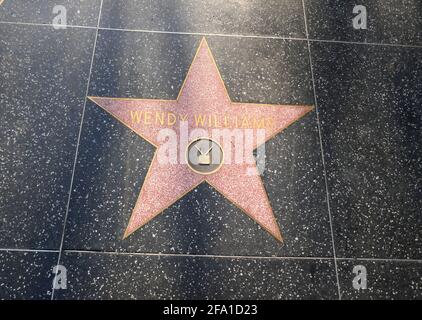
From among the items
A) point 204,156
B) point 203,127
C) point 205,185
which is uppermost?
point 203,127

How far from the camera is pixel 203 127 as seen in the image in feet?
6.07

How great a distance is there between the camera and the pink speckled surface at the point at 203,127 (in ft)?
5.59

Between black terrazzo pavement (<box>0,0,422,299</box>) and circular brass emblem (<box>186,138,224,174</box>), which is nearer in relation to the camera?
black terrazzo pavement (<box>0,0,422,299</box>)

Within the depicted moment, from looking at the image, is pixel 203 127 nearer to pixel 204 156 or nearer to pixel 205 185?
pixel 204 156

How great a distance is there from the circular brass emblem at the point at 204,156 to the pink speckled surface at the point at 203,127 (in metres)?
0.03

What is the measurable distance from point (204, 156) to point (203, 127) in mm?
158

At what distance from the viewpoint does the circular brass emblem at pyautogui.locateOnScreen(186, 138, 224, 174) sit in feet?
5.83

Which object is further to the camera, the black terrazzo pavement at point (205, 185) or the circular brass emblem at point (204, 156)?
the circular brass emblem at point (204, 156)

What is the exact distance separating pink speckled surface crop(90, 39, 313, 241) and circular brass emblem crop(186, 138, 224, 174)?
28 millimetres

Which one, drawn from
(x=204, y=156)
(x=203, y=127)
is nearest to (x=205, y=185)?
(x=204, y=156)

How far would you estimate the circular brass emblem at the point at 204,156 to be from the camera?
70.0 inches
